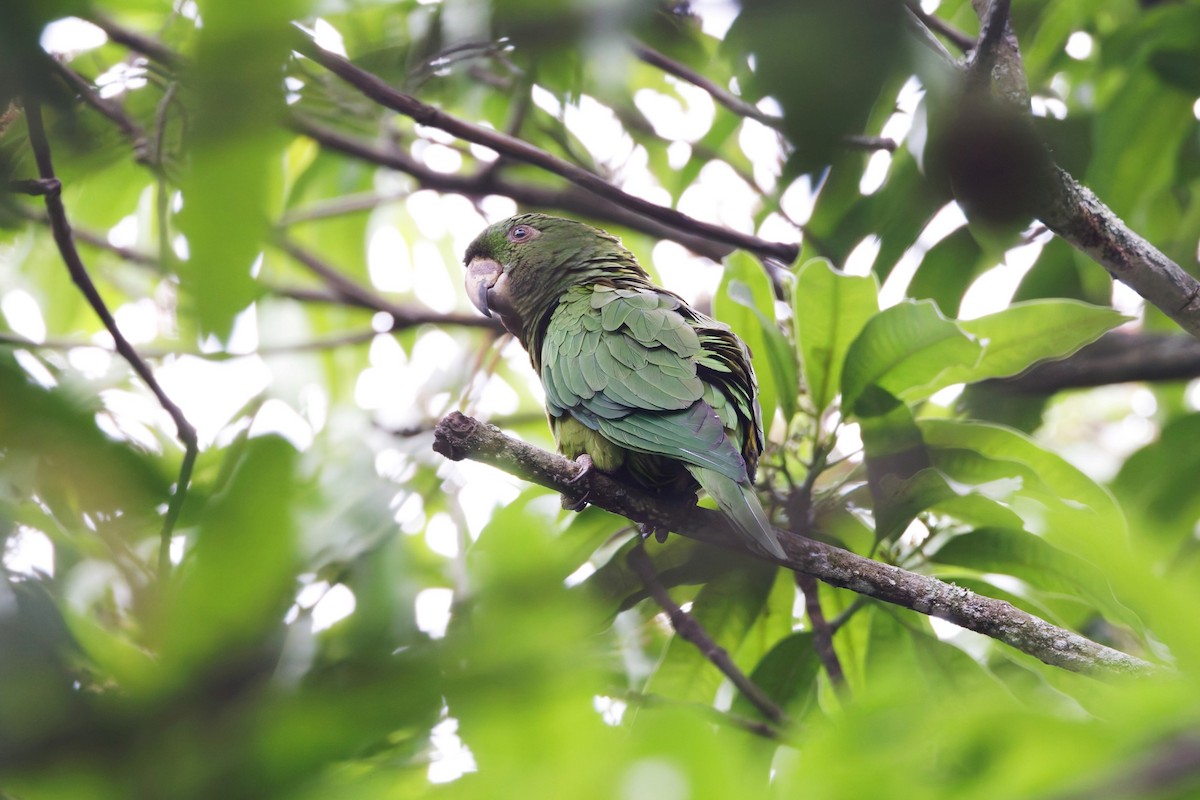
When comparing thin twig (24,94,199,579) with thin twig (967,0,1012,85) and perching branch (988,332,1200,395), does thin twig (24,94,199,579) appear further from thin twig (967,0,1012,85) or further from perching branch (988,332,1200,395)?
perching branch (988,332,1200,395)

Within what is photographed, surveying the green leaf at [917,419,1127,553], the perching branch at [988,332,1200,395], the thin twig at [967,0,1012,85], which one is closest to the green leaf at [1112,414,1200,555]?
the perching branch at [988,332,1200,395]

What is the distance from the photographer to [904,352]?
244 centimetres

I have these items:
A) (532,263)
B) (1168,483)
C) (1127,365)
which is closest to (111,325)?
(532,263)

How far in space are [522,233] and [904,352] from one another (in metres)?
1.69

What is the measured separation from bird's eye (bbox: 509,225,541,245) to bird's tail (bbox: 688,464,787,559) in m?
1.54

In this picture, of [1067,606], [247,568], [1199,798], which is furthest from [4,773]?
[1067,606]

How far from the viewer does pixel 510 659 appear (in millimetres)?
632

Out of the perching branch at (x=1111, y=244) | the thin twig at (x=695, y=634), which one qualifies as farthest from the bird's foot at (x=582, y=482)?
the perching branch at (x=1111, y=244)

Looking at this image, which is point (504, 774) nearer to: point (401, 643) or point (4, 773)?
point (401, 643)

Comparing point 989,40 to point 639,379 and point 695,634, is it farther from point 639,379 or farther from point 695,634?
point 695,634

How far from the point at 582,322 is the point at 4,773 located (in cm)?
243

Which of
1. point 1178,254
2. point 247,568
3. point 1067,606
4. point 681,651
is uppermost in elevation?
point 247,568

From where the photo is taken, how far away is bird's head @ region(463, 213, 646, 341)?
3332 millimetres

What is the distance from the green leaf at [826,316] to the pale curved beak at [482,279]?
1.35 meters
